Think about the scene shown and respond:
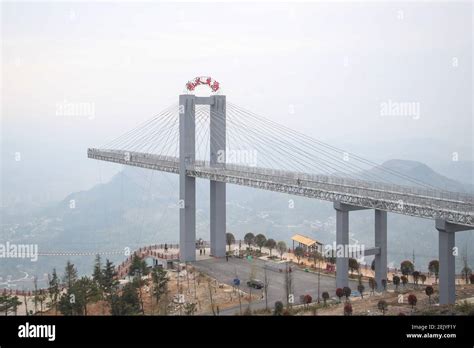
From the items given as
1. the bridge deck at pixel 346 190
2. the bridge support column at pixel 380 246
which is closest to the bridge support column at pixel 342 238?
the bridge deck at pixel 346 190

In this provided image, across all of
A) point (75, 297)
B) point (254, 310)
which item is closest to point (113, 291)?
point (75, 297)

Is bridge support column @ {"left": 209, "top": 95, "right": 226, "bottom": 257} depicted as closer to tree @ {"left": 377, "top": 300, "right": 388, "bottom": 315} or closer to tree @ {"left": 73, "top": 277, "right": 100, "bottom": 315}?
tree @ {"left": 73, "top": 277, "right": 100, "bottom": 315}

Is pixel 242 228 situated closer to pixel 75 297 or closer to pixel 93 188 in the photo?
pixel 93 188

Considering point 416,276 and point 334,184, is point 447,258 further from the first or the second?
point 334,184

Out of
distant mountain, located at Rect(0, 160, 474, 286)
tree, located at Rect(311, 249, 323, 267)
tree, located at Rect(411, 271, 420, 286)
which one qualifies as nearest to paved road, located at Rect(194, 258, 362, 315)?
tree, located at Rect(311, 249, 323, 267)

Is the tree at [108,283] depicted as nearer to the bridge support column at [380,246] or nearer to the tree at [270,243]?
the bridge support column at [380,246]
